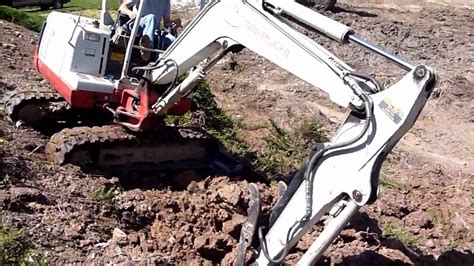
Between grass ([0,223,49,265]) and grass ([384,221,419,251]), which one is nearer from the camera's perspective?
grass ([0,223,49,265])

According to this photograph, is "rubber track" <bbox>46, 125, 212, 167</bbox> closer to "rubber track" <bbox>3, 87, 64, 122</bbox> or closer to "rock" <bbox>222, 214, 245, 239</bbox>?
"rubber track" <bbox>3, 87, 64, 122</bbox>

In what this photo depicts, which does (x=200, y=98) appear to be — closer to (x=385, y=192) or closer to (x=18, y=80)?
(x=18, y=80)

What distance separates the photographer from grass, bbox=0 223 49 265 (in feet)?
18.1

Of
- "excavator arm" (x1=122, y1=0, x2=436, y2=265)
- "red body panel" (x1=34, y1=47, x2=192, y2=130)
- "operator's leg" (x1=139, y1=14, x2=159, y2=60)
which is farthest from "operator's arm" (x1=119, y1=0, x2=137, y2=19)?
"excavator arm" (x1=122, y1=0, x2=436, y2=265)

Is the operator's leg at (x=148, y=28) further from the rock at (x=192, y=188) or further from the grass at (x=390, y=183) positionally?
the grass at (x=390, y=183)

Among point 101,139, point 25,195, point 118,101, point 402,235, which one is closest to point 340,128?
point 402,235

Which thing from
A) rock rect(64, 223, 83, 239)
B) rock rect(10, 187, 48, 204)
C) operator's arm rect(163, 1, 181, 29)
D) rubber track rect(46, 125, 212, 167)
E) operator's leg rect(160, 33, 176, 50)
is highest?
operator's arm rect(163, 1, 181, 29)

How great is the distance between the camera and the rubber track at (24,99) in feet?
28.5

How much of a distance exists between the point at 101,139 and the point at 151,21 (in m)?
1.29

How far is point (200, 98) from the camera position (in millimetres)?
11062

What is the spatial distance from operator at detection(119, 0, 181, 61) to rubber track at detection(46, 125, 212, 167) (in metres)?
0.81

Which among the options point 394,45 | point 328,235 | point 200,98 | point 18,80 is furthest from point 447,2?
point 328,235

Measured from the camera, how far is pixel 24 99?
341 inches

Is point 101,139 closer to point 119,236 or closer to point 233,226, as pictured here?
Result: point 119,236
